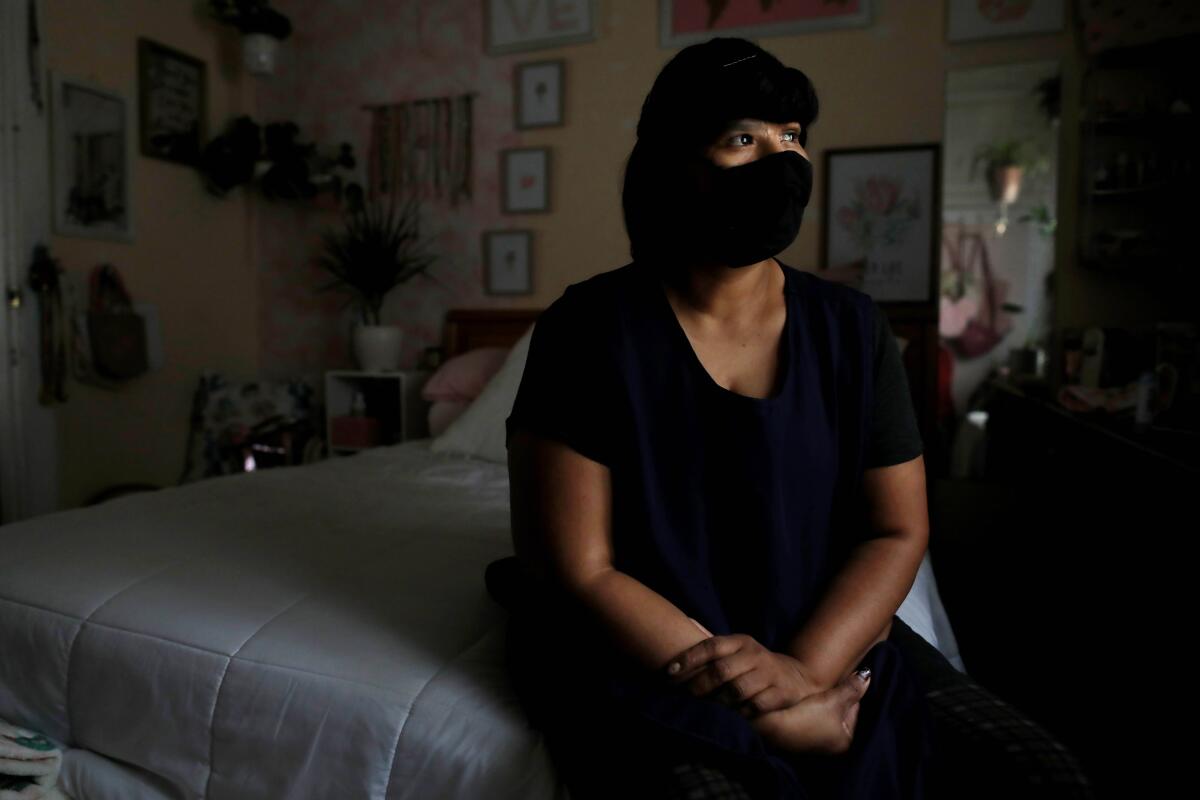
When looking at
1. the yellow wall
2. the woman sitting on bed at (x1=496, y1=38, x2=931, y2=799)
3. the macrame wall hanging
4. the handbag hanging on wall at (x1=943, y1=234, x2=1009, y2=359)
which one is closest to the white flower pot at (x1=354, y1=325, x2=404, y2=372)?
the macrame wall hanging

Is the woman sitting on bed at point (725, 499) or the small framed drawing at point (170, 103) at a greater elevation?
the small framed drawing at point (170, 103)

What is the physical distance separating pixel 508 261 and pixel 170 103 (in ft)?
4.98

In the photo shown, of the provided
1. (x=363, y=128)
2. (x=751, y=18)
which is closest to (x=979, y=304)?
(x=751, y=18)

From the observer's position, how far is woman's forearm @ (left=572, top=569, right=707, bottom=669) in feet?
2.69

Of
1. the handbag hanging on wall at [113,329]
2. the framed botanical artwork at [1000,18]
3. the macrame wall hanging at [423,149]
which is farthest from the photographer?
the macrame wall hanging at [423,149]

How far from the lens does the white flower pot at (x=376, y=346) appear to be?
326 cm

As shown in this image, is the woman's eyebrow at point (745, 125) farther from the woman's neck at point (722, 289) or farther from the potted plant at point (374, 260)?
the potted plant at point (374, 260)

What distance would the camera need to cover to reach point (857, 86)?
2.80 m

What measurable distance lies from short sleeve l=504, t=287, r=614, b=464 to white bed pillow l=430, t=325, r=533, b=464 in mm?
1484

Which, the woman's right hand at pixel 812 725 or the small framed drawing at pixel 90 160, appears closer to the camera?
the woman's right hand at pixel 812 725

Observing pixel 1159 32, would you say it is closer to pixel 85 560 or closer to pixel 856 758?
pixel 856 758

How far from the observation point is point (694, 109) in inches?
34.4

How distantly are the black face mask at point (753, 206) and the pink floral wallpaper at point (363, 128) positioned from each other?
8.19 feet

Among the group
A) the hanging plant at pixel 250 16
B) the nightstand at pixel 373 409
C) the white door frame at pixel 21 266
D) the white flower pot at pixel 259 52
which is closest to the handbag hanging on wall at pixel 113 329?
the white door frame at pixel 21 266
